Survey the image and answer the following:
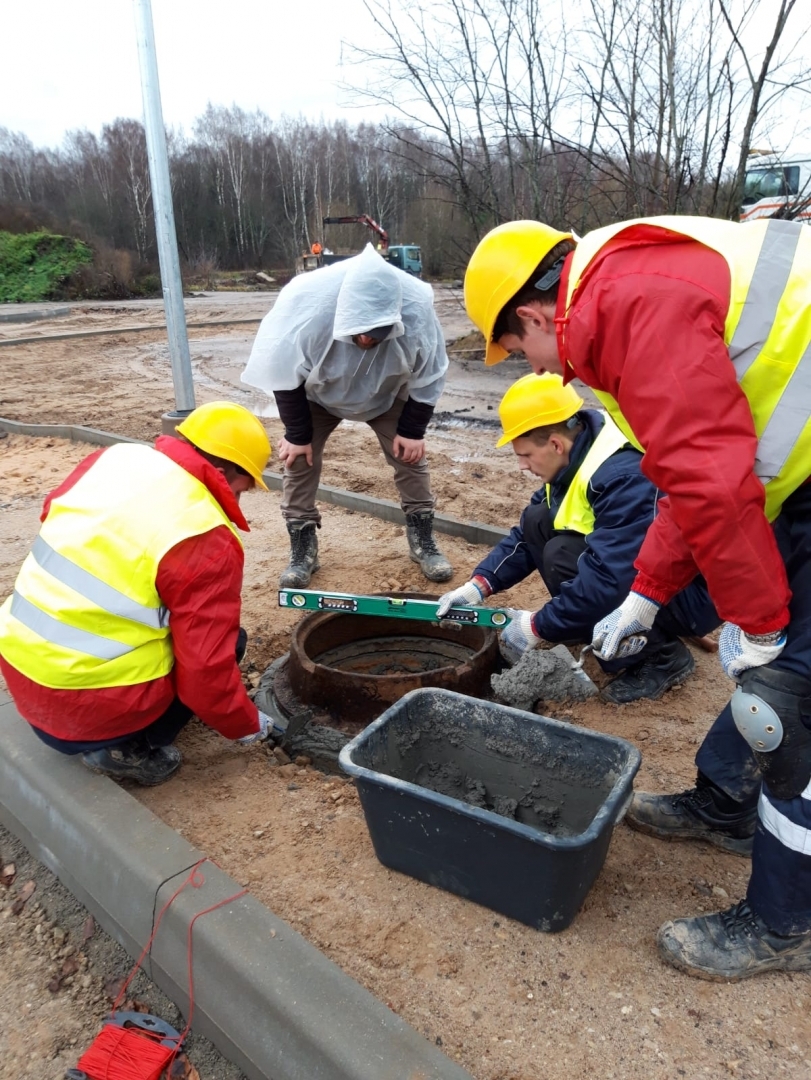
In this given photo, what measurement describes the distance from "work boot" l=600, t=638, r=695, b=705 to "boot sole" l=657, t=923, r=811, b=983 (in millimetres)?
1304

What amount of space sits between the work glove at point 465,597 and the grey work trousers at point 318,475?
4.01ft

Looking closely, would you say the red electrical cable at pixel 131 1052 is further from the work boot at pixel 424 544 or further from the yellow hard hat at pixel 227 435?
the work boot at pixel 424 544

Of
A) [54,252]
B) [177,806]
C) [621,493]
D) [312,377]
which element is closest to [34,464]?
[312,377]

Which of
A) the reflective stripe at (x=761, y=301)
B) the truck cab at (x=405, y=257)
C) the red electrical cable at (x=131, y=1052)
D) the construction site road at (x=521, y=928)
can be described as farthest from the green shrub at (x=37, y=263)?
the reflective stripe at (x=761, y=301)

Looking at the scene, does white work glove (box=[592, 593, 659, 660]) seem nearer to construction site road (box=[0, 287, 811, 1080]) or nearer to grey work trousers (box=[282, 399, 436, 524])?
construction site road (box=[0, 287, 811, 1080])

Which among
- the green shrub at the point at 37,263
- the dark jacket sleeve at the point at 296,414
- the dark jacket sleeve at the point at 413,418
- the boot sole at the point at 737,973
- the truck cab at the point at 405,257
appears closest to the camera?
the boot sole at the point at 737,973

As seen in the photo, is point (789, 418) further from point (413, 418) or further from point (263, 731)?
point (413, 418)

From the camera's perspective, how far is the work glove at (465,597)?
326cm

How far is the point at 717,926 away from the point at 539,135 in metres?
9.81

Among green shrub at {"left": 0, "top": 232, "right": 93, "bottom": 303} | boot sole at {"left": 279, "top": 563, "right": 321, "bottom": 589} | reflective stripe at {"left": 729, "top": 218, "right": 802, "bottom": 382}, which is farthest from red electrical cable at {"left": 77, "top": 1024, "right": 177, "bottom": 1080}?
green shrub at {"left": 0, "top": 232, "right": 93, "bottom": 303}

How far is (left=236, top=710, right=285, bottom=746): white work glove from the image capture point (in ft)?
9.16

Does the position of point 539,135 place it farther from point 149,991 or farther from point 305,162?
point 305,162

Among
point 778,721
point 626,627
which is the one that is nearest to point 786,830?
point 778,721

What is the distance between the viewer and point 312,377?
4078 millimetres
